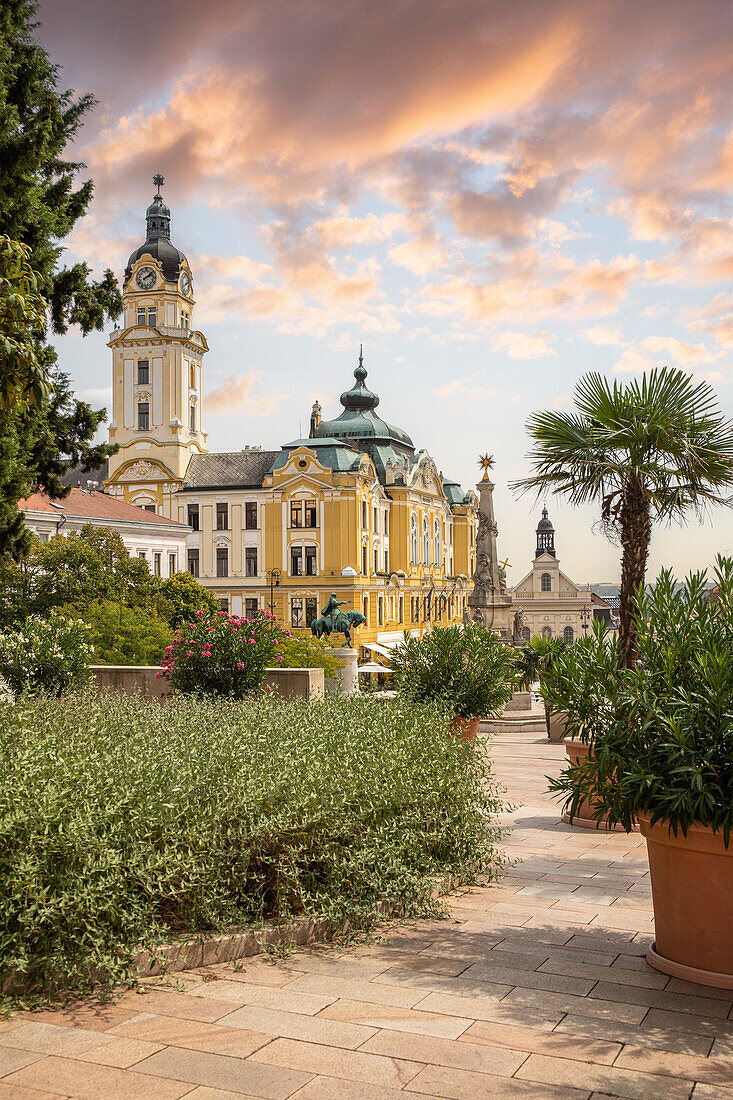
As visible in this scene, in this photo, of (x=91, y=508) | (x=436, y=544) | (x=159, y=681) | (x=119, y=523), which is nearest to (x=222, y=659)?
(x=159, y=681)

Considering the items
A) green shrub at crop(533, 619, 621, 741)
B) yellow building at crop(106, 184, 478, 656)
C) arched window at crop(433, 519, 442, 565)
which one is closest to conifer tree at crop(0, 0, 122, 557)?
green shrub at crop(533, 619, 621, 741)

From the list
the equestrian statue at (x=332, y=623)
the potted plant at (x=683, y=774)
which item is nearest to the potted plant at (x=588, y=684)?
the potted plant at (x=683, y=774)

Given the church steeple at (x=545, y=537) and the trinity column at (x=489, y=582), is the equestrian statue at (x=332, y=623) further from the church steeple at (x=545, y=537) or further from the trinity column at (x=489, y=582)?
the church steeple at (x=545, y=537)

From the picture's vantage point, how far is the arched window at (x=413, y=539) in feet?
240

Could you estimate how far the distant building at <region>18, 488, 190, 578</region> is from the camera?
42.5m

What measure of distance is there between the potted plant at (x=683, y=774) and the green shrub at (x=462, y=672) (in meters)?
6.63

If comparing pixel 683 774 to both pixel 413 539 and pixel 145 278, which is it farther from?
pixel 413 539

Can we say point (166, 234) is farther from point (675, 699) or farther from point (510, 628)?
point (675, 699)

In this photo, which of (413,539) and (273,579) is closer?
(273,579)

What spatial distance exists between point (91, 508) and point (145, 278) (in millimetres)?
23763

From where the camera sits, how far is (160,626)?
2728 centimetres

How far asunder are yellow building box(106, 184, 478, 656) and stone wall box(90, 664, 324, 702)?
46.1 m

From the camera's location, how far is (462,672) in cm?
1225

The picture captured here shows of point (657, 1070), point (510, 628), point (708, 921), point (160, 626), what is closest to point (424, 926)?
point (708, 921)
